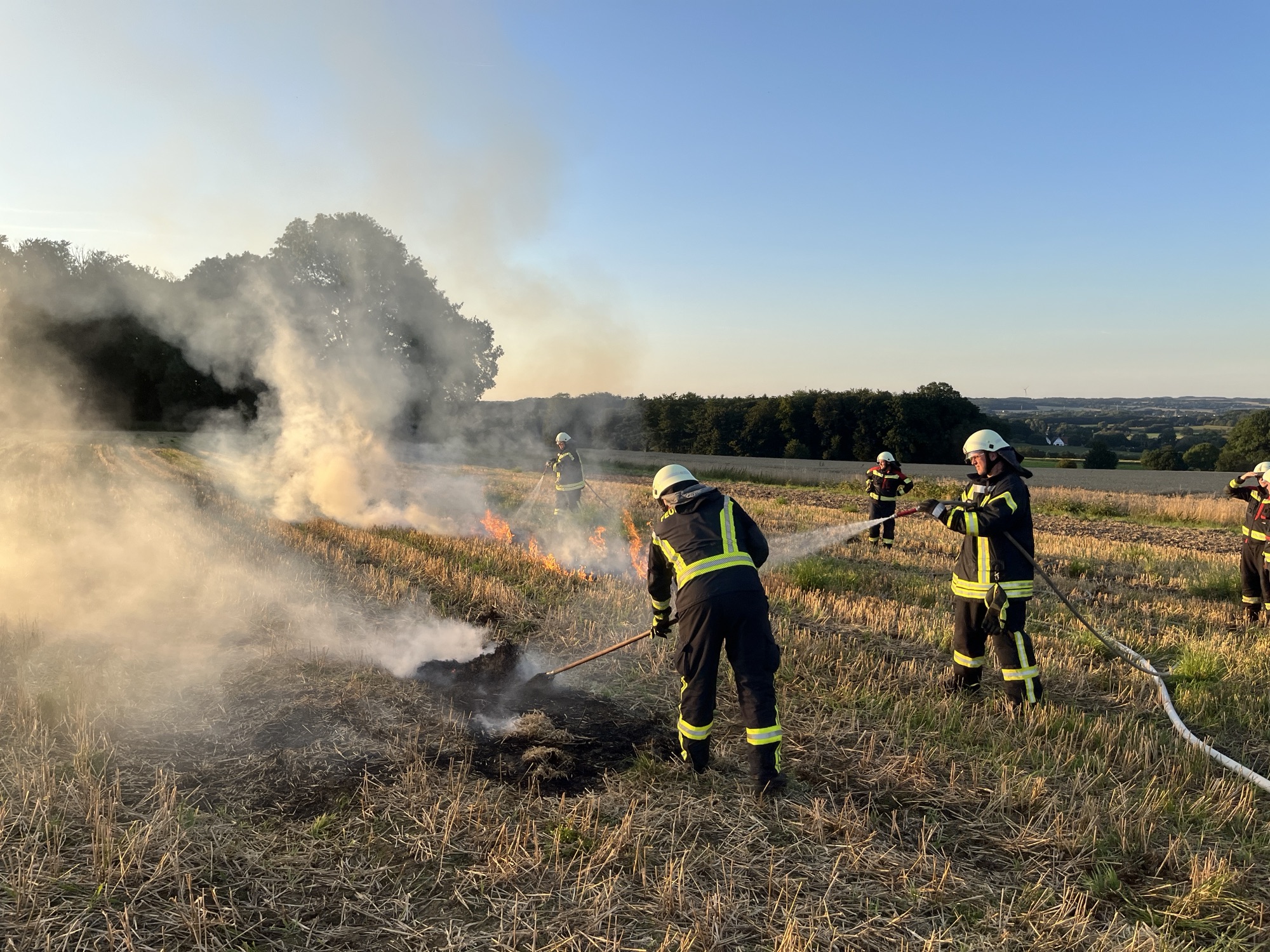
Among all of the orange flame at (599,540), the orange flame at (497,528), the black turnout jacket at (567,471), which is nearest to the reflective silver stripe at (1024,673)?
the orange flame at (599,540)

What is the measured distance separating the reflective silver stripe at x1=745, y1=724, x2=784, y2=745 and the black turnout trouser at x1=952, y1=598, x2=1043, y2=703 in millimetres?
2456

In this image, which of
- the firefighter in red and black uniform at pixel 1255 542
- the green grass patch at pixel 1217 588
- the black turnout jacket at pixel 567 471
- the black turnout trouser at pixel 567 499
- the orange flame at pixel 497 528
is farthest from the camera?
the black turnout trouser at pixel 567 499

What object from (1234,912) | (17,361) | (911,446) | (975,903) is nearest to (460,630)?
(975,903)

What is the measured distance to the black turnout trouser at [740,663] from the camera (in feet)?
14.6

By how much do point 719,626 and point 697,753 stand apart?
0.90 metres

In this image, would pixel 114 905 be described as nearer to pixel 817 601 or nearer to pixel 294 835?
pixel 294 835

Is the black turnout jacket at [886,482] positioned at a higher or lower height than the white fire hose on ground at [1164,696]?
higher

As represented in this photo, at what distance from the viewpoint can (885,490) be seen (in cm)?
1317

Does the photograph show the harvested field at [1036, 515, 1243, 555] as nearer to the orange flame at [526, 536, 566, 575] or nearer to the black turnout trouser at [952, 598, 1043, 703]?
the black turnout trouser at [952, 598, 1043, 703]

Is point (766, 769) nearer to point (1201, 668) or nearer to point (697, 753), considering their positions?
point (697, 753)

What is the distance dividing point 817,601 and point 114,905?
7.18 m

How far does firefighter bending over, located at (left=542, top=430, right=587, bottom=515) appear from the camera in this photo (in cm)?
1295

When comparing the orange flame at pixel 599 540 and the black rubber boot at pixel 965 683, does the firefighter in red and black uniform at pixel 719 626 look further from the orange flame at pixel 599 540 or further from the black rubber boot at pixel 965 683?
the orange flame at pixel 599 540

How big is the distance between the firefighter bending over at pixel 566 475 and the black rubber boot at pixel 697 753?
8.46 m
